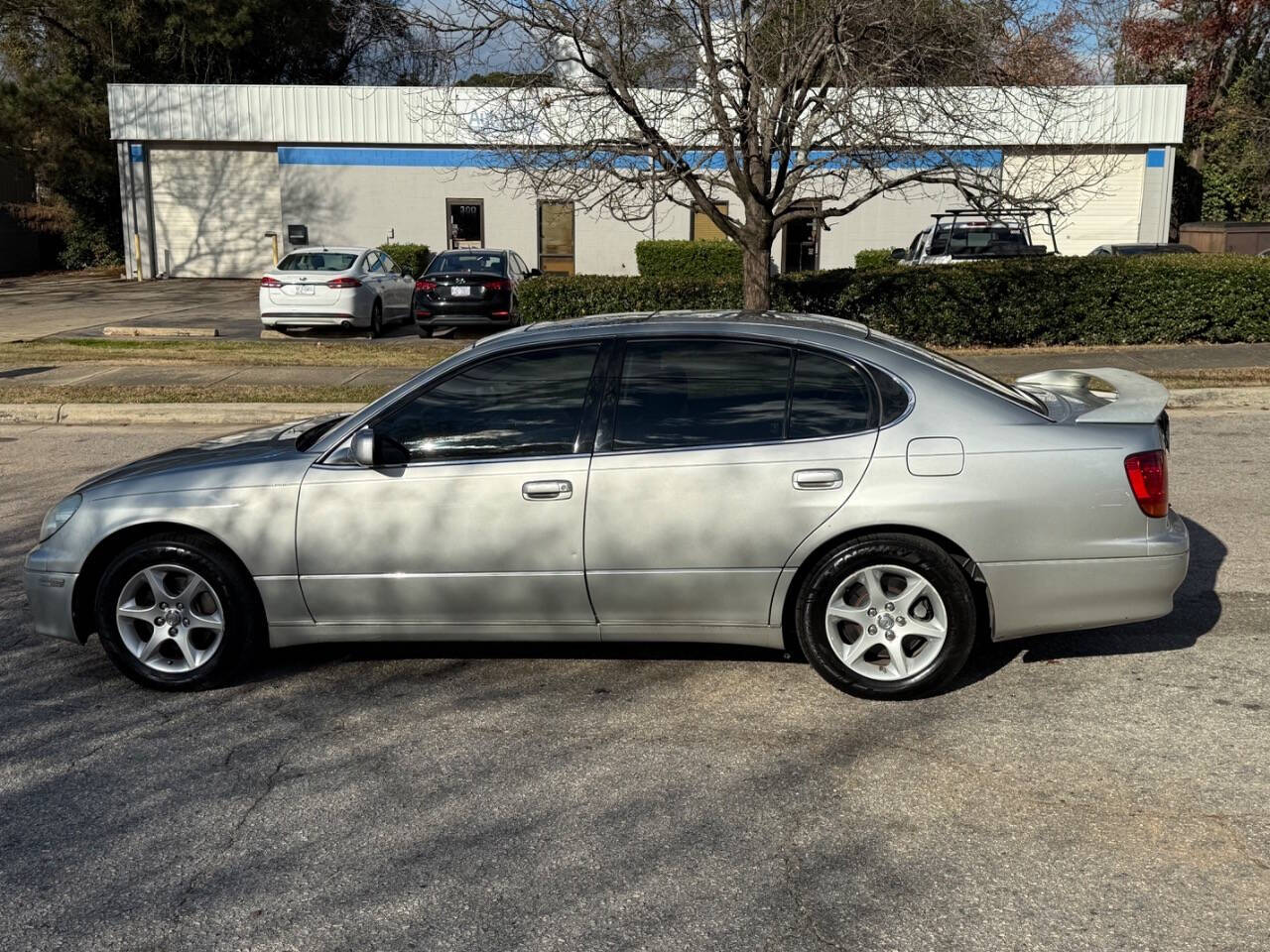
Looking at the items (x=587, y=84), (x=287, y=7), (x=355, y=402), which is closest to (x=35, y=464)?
(x=355, y=402)

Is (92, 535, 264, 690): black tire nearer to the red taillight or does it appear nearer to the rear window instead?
the red taillight

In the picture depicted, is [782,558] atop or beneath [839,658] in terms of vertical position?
atop

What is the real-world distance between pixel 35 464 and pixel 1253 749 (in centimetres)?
936

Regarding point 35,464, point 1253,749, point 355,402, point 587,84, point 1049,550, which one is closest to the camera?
point 1253,749

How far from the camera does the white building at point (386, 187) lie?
104 feet

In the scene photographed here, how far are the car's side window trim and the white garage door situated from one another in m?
30.0

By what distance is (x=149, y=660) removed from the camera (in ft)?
18.4

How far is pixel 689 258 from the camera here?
2989 cm

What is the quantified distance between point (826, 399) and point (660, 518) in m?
0.85

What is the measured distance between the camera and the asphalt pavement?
372 centimetres

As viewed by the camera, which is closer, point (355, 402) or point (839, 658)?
point (839, 658)

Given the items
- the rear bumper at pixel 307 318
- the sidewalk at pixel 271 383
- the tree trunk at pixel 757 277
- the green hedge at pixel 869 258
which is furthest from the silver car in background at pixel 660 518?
the green hedge at pixel 869 258

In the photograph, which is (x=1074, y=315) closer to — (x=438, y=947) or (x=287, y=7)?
(x=438, y=947)

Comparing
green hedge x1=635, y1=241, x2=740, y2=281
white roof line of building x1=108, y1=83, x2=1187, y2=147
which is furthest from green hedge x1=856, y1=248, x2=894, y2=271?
white roof line of building x1=108, y1=83, x2=1187, y2=147
